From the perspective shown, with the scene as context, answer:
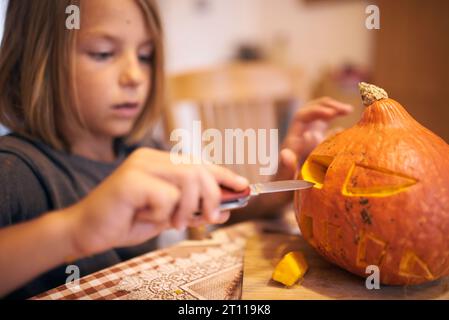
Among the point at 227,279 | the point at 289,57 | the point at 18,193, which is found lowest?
the point at 227,279

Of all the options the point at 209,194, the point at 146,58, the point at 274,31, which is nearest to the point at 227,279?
the point at 209,194

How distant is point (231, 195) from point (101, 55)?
310mm

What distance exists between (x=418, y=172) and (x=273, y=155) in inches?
16.7

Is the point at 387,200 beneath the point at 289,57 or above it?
beneath

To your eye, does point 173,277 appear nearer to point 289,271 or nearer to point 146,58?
point 289,271

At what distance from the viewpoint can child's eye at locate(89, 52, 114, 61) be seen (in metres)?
0.52

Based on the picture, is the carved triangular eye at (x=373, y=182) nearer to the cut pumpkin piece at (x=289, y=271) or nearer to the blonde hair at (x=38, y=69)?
the cut pumpkin piece at (x=289, y=271)

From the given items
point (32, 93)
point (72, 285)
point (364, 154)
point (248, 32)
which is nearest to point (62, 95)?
point (32, 93)

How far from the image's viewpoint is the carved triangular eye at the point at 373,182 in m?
0.38

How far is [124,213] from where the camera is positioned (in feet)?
1.08

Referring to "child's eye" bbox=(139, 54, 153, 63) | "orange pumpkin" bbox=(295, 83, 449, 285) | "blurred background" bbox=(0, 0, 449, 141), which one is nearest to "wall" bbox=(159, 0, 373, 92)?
"blurred background" bbox=(0, 0, 449, 141)

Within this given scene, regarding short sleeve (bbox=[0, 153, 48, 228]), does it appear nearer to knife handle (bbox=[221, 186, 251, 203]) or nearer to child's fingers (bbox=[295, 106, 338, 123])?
knife handle (bbox=[221, 186, 251, 203])

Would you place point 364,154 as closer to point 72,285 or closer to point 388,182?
point 388,182

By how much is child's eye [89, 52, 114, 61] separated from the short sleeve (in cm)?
18
